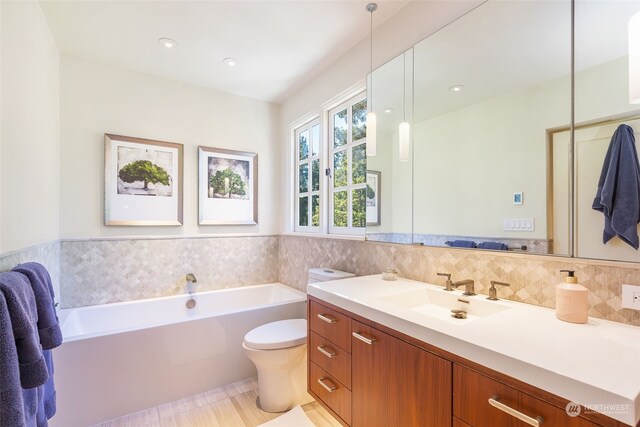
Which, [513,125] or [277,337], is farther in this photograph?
[277,337]

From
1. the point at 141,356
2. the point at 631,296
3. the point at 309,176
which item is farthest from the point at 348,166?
the point at 141,356

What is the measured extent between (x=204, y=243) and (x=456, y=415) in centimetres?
276

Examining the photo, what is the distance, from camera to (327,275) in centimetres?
238

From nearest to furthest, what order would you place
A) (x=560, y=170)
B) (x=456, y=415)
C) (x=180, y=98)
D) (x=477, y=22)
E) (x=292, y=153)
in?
(x=456, y=415) < (x=560, y=170) < (x=477, y=22) < (x=180, y=98) < (x=292, y=153)

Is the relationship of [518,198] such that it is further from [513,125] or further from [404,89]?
[404,89]

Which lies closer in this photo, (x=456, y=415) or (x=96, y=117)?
(x=456, y=415)

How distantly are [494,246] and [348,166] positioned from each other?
1.43 metres

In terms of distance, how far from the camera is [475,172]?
1.59 m

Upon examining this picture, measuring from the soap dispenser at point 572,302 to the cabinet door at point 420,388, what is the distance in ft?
1.62

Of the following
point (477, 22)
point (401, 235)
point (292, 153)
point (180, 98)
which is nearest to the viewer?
point (477, 22)

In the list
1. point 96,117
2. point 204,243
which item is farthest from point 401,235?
point 96,117

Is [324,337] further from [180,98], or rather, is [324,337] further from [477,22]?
[180,98]

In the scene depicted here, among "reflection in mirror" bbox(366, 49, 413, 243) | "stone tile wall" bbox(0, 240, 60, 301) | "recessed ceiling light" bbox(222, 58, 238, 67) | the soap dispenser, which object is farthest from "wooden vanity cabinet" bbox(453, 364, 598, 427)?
"recessed ceiling light" bbox(222, 58, 238, 67)

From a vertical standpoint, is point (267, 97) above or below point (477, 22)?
above
